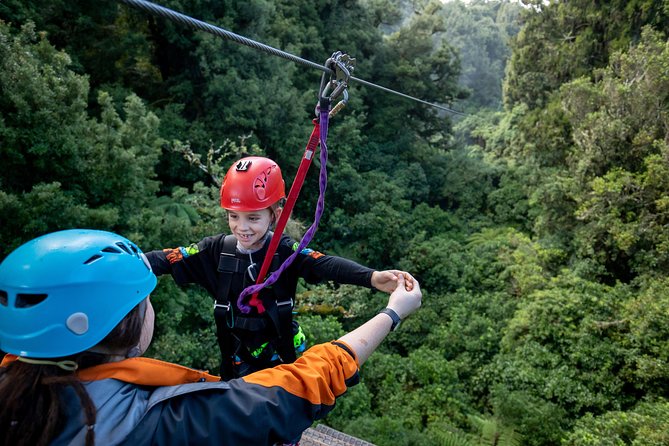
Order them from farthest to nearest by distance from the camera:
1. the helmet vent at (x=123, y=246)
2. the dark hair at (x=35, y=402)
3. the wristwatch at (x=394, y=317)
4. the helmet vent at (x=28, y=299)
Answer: the wristwatch at (x=394, y=317)
the helmet vent at (x=123, y=246)
the helmet vent at (x=28, y=299)
the dark hair at (x=35, y=402)

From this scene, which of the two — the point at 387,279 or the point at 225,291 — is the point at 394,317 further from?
the point at 225,291

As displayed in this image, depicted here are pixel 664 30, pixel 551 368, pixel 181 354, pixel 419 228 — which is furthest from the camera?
pixel 419 228

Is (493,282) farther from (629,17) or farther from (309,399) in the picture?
(309,399)

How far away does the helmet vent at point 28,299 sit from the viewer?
971mm

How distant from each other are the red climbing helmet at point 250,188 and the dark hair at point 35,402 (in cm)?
95

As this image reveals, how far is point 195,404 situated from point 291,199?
779 mm

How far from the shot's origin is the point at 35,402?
88 centimetres

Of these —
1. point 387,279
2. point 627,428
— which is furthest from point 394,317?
point 627,428

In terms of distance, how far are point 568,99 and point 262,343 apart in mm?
10476

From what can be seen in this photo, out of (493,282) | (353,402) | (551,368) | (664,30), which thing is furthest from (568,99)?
(353,402)

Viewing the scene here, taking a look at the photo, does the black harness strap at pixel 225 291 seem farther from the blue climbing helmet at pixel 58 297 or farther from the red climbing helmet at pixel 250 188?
the blue climbing helmet at pixel 58 297

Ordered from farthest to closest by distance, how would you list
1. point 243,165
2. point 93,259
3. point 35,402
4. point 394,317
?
point 243,165 → point 394,317 → point 93,259 → point 35,402

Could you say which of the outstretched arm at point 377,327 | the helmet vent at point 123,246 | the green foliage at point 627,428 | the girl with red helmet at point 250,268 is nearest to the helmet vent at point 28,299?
the helmet vent at point 123,246

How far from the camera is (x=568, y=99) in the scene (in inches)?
388
